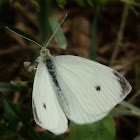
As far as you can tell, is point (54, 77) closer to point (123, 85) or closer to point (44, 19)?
point (123, 85)

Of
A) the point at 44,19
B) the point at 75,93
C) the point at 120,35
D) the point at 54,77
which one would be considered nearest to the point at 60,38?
the point at 44,19

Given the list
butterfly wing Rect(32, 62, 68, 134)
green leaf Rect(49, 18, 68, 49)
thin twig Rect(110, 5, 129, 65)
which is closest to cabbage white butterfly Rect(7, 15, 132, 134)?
butterfly wing Rect(32, 62, 68, 134)

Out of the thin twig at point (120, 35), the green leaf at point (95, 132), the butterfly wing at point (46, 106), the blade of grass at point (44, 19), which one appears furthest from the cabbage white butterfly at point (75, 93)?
the thin twig at point (120, 35)

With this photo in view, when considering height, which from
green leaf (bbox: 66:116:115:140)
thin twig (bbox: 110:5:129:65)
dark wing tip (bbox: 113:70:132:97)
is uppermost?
dark wing tip (bbox: 113:70:132:97)

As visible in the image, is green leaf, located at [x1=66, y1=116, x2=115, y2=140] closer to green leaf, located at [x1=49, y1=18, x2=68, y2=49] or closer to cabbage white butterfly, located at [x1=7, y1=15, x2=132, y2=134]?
cabbage white butterfly, located at [x1=7, y1=15, x2=132, y2=134]

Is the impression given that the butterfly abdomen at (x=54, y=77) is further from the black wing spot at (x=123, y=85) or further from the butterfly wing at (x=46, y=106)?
the black wing spot at (x=123, y=85)

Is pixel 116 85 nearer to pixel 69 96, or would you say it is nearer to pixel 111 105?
pixel 111 105

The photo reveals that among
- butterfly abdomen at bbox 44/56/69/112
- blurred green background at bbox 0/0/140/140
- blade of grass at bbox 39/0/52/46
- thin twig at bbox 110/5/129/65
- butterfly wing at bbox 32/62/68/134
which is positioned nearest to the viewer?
butterfly wing at bbox 32/62/68/134

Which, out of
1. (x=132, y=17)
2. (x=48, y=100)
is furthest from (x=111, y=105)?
(x=132, y=17)
